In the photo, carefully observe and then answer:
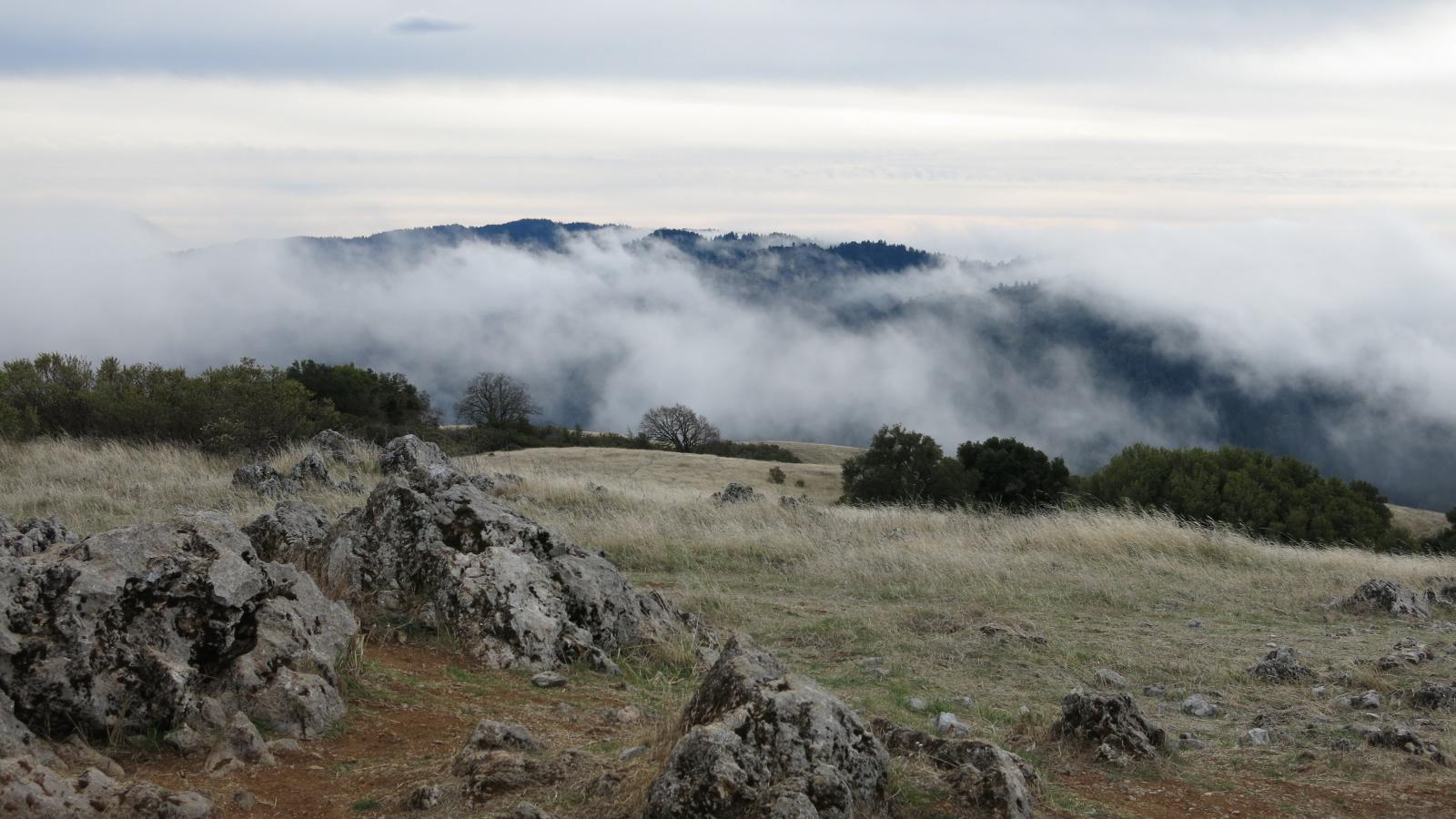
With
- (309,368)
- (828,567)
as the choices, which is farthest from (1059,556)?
(309,368)

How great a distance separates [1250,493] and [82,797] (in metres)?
33.5

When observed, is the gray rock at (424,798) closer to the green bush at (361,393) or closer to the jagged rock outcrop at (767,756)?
the jagged rock outcrop at (767,756)

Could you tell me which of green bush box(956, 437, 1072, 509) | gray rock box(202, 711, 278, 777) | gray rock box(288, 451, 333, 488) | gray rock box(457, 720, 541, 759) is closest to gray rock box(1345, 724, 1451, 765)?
gray rock box(457, 720, 541, 759)

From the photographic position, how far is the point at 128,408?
21.5 metres

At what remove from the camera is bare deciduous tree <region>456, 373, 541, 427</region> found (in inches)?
2496

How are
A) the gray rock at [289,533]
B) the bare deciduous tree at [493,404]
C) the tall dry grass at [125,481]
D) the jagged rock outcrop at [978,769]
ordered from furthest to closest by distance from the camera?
the bare deciduous tree at [493,404] → the tall dry grass at [125,481] → the gray rock at [289,533] → the jagged rock outcrop at [978,769]

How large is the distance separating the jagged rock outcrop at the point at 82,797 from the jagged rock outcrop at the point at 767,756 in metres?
2.07

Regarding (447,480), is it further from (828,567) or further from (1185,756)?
(1185,756)

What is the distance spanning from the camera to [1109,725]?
6688 millimetres

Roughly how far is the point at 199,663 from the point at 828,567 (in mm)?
8965

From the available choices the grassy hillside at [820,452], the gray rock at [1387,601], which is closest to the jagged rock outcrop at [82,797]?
the gray rock at [1387,601]

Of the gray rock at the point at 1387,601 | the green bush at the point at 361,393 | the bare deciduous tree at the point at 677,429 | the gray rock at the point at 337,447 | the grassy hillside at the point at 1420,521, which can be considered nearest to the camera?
the gray rock at the point at 1387,601

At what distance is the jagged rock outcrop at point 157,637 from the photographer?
17.8 feet

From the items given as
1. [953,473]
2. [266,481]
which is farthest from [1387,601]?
[953,473]
